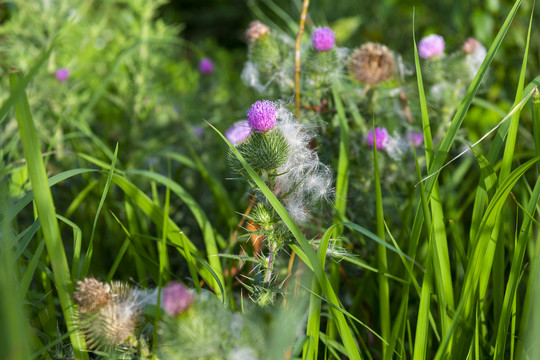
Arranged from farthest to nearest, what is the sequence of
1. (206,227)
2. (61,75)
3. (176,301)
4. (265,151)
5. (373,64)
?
(61,75) < (373,64) < (206,227) < (265,151) < (176,301)

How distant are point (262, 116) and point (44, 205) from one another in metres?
0.39

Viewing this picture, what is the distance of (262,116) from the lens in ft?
2.62

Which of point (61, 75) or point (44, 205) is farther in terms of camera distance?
point (61, 75)

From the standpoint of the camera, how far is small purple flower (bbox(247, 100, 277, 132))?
80cm

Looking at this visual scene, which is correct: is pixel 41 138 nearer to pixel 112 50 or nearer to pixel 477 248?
pixel 112 50

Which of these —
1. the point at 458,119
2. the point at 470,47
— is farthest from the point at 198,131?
the point at 458,119

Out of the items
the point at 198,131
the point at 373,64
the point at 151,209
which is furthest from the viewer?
the point at 198,131

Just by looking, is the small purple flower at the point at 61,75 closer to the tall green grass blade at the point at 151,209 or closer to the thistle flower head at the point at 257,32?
the thistle flower head at the point at 257,32


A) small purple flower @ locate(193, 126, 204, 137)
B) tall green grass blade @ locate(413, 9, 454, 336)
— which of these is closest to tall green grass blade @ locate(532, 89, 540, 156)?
tall green grass blade @ locate(413, 9, 454, 336)

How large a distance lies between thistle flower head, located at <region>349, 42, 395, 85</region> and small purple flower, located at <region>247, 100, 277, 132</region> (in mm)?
662

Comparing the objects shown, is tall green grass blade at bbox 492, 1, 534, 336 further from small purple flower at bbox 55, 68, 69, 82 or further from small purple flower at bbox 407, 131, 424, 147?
small purple flower at bbox 55, 68, 69, 82

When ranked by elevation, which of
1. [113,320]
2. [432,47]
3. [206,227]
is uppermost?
[432,47]

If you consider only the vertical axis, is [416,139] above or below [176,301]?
above

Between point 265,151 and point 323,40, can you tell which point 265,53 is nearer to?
point 323,40
